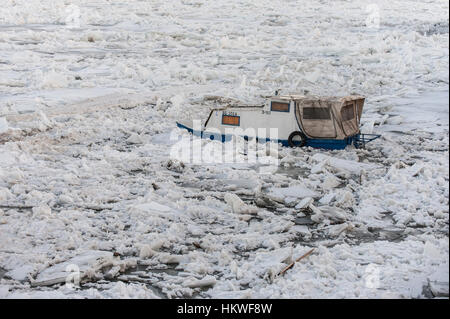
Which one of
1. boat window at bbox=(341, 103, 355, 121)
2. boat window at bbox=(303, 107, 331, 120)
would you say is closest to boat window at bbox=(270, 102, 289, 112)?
boat window at bbox=(303, 107, 331, 120)

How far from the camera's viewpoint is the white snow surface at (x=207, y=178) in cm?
548

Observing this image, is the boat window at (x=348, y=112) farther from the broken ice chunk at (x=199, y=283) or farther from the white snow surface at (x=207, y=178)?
the broken ice chunk at (x=199, y=283)

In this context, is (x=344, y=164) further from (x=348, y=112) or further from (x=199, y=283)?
(x=199, y=283)

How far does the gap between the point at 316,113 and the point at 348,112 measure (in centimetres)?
74

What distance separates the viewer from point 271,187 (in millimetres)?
8484

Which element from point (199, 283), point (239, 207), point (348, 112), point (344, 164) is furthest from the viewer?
point (348, 112)

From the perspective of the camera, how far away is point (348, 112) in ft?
34.0

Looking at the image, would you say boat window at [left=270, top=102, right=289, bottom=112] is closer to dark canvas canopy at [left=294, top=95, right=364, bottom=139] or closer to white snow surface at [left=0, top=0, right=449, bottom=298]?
dark canvas canopy at [left=294, top=95, right=364, bottom=139]

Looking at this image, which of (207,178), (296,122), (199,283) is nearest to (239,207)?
(207,178)

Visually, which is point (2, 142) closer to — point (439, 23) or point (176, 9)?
point (176, 9)

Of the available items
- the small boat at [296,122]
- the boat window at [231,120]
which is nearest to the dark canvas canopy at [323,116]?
the small boat at [296,122]

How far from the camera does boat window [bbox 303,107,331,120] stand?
9.99 metres

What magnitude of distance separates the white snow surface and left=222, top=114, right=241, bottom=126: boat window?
3.91ft
